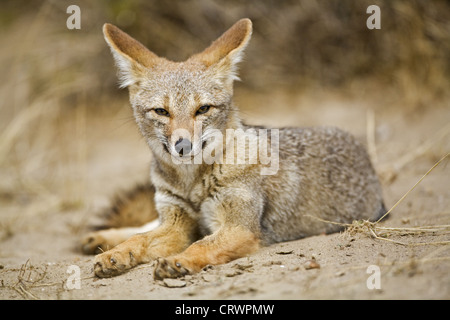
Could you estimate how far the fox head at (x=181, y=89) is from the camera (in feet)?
12.0

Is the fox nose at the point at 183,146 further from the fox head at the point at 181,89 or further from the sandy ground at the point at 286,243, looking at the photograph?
the sandy ground at the point at 286,243

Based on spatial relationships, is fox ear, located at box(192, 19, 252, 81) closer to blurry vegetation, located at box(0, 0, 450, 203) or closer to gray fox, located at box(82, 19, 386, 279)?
gray fox, located at box(82, 19, 386, 279)

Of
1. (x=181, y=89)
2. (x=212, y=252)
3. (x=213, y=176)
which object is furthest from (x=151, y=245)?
(x=181, y=89)

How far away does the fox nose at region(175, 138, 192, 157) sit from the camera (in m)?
3.38

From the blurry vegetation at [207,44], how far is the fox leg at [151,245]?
383 cm

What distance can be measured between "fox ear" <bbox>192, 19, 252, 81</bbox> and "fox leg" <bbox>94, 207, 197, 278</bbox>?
126cm

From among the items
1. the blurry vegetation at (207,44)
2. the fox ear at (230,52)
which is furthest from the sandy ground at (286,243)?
the fox ear at (230,52)

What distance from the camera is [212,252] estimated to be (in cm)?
347

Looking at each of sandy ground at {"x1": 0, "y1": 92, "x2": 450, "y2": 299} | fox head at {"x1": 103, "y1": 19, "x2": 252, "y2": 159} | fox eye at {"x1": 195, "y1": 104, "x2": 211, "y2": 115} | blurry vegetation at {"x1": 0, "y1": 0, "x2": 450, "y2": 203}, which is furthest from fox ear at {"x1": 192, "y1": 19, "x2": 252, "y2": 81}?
blurry vegetation at {"x1": 0, "y1": 0, "x2": 450, "y2": 203}

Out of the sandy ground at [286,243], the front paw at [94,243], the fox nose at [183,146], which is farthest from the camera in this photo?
the front paw at [94,243]

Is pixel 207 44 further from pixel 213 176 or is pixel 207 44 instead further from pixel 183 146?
pixel 183 146

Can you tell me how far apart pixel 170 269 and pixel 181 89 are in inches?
55.3
